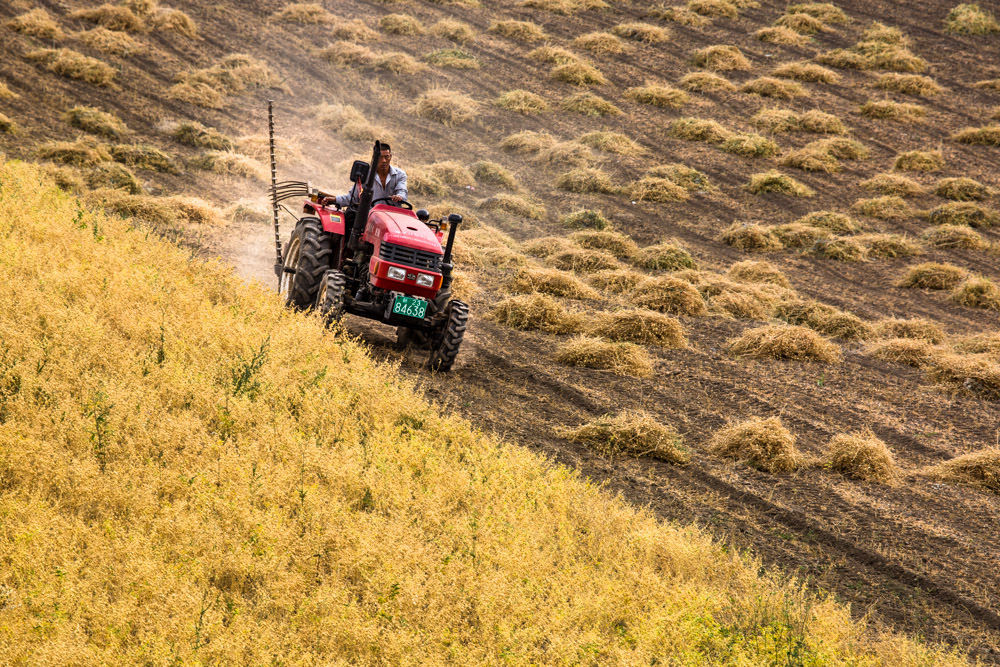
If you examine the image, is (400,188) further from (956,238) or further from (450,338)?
(956,238)

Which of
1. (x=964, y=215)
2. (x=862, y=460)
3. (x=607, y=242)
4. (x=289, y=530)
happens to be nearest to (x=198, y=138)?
(x=607, y=242)

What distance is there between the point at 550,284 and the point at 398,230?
587 cm

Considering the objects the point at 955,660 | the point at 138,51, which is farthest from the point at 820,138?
the point at 955,660

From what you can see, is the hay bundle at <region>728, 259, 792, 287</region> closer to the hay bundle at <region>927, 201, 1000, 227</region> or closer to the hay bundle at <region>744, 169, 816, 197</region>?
the hay bundle at <region>744, 169, 816, 197</region>

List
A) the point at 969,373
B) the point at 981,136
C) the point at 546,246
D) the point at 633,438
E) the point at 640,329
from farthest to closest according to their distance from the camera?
the point at 981,136 < the point at 546,246 < the point at 640,329 < the point at 969,373 < the point at 633,438

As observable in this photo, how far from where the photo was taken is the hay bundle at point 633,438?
31.0 ft

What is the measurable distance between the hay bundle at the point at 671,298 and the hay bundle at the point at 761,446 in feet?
17.7

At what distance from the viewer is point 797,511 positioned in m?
8.68

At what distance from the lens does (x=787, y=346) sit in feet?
44.6

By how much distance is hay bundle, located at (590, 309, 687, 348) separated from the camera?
1339 cm

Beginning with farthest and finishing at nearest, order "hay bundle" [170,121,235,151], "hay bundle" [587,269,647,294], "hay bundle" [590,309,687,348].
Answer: "hay bundle" [170,121,235,151], "hay bundle" [587,269,647,294], "hay bundle" [590,309,687,348]

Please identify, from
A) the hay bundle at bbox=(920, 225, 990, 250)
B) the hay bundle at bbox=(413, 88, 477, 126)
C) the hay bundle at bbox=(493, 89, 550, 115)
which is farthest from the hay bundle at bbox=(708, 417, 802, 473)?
the hay bundle at bbox=(493, 89, 550, 115)

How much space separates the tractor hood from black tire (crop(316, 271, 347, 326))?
2.05 ft

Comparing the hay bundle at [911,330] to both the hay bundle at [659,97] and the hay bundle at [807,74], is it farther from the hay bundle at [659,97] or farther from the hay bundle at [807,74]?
the hay bundle at [807,74]
